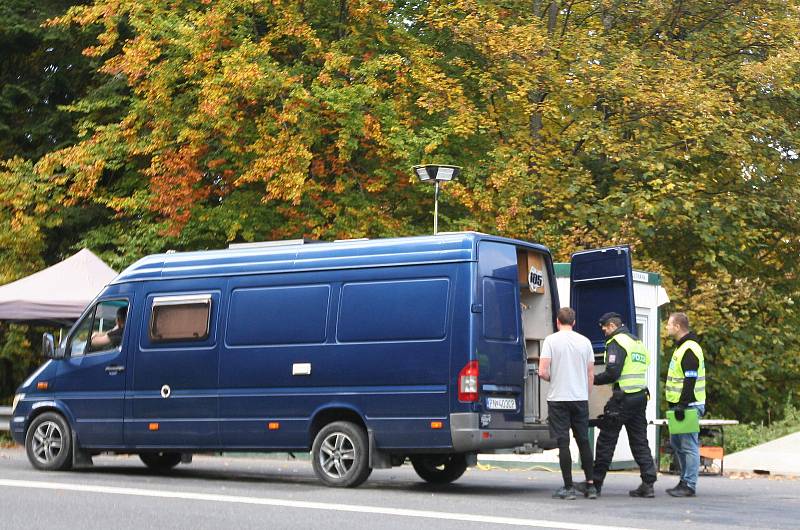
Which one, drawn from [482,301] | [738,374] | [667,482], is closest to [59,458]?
[482,301]

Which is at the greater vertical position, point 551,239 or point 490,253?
point 551,239

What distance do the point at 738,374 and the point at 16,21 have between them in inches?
Result: 651

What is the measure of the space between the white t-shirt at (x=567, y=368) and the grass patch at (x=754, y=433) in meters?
10.3

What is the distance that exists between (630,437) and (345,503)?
3.19 meters

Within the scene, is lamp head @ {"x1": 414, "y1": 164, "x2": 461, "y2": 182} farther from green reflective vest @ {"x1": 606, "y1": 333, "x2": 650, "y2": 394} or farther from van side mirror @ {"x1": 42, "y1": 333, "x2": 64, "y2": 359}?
green reflective vest @ {"x1": 606, "y1": 333, "x2": 650, "y2": 394}

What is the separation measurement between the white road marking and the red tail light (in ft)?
6.16

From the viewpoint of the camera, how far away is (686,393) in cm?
1338

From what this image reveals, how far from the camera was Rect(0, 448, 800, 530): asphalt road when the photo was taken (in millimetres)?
10227

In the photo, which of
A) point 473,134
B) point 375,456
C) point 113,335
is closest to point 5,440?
point 113,335

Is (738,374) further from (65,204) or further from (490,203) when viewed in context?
(65,204)

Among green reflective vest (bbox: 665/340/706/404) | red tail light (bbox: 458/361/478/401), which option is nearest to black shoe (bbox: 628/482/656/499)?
green reflective vest (bbox: 665/340/706/404)

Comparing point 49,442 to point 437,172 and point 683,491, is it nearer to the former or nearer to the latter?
point 683,491

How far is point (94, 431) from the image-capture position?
15.2 meters

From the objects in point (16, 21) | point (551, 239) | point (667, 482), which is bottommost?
point (667, 482)
